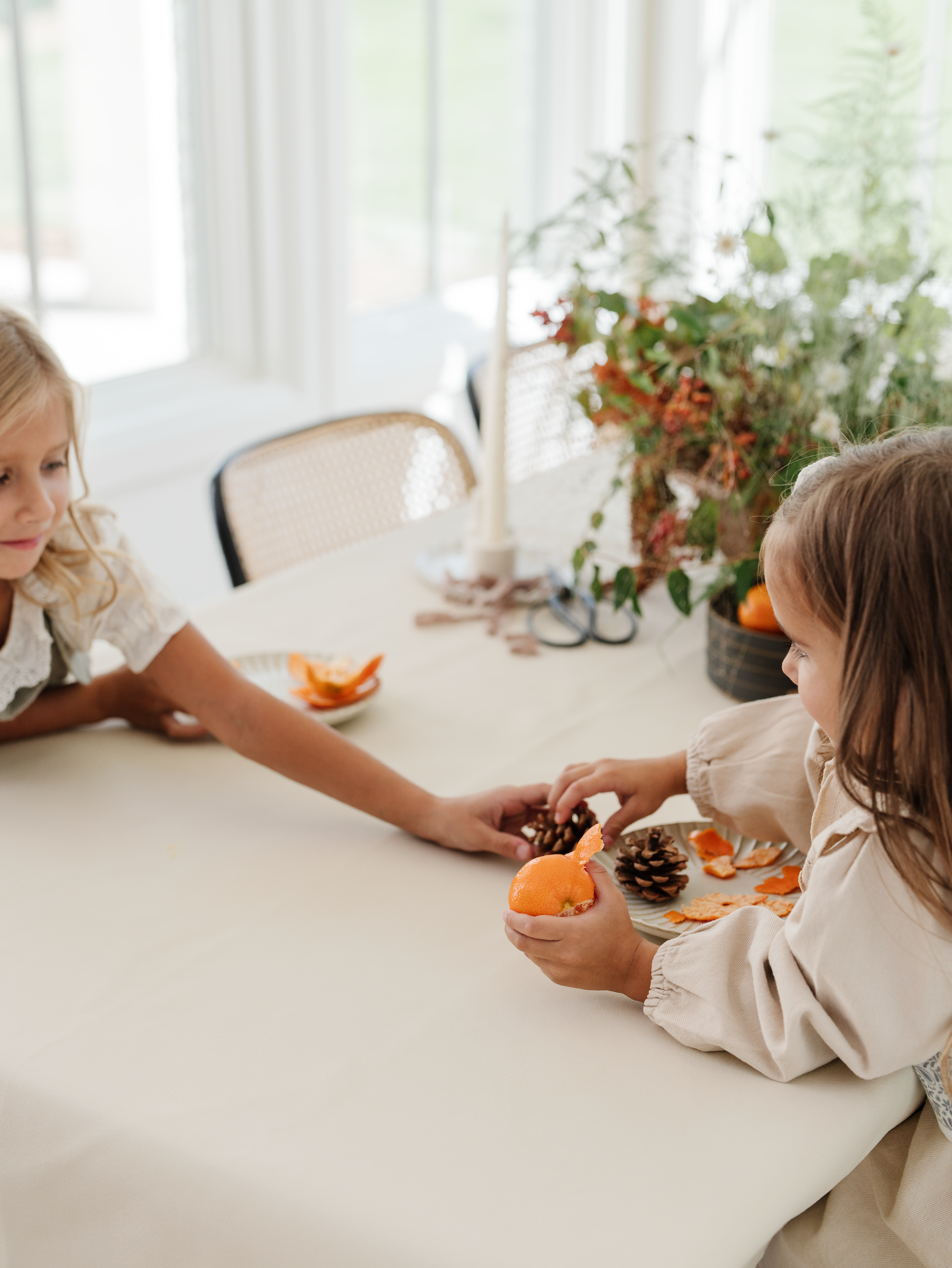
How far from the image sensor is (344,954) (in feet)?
2.89

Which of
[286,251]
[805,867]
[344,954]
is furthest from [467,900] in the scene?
[286,251]

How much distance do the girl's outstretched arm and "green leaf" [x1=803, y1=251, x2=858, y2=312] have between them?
59 cm

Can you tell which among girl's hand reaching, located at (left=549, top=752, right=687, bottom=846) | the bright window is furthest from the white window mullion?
girl's hand reaching, located at (left=549, top=752, right=687, bottom=846)

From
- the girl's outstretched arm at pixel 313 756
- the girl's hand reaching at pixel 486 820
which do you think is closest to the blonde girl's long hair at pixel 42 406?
the girl's outstretched arm at pixel 313 756

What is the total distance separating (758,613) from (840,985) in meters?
0.60

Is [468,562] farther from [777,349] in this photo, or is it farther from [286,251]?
[286,251]

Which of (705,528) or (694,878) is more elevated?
(705,528)

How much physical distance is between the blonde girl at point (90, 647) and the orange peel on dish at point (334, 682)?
92 mm

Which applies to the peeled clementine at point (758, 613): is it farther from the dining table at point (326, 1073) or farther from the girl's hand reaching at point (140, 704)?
the girl's hand reaching at point (140, 704)

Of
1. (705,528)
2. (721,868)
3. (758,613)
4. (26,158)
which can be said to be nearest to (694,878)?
(721,868)

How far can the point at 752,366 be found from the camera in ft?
4.22

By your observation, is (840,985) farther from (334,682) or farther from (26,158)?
(26,158)

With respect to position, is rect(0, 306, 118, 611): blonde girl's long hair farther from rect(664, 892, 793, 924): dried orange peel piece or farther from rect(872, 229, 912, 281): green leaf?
rect(872, 229, 912, 281): green leaf

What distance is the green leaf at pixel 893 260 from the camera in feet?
4.21
